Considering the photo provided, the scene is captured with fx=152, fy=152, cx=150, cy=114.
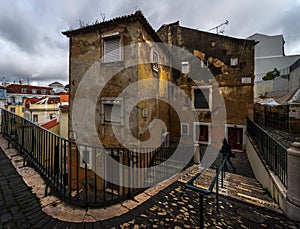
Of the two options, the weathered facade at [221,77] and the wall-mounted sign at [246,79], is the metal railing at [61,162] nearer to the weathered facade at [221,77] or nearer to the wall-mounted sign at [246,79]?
the weathered facade at [221,77]

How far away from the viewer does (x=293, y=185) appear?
279cm

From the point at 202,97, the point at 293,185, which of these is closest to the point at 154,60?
the point at 202,97

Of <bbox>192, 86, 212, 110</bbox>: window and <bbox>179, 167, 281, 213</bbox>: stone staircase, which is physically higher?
<bbox>192, 86, 212, 110</bbox>: window

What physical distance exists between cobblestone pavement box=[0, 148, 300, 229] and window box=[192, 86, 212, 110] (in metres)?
9.17

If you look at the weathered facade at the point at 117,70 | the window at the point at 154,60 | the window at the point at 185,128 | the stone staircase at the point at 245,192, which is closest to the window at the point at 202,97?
the window at the point at 185,128

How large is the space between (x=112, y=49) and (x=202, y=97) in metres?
7.57

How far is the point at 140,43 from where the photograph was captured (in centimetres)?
721

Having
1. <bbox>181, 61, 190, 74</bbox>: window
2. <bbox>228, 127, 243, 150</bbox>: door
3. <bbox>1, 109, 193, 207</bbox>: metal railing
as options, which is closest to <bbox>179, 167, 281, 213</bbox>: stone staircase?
<bbox>1, 109, 193, 207</bbox>: metal railing

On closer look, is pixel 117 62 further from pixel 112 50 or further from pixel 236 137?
pixel 236 137

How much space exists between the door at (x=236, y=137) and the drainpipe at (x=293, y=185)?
9.15 metres

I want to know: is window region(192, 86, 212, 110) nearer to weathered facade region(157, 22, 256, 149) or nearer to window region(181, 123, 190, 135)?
weathered facade region(157, 22, 256, 149)

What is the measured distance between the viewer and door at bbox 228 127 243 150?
11.2 meters

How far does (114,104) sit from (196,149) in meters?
4.41

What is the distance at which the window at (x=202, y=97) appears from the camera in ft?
38.2
